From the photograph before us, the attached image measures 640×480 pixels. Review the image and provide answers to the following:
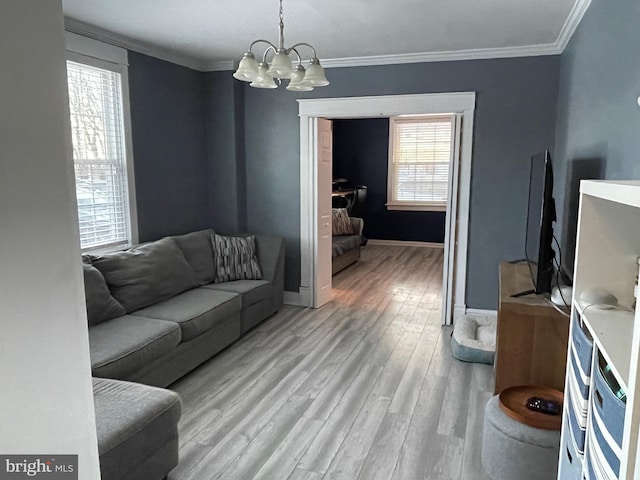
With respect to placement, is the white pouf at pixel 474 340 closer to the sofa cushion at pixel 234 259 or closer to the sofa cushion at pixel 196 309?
the sofa cushion at pixel 196 309

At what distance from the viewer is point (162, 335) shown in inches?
118

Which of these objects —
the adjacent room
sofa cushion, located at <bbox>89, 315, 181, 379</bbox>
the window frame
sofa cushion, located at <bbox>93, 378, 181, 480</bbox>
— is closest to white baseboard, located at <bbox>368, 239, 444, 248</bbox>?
the adjacent room

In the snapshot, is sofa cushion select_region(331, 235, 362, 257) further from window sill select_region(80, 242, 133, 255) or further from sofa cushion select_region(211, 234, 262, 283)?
window sill select_region(80, 242, 133, 255)

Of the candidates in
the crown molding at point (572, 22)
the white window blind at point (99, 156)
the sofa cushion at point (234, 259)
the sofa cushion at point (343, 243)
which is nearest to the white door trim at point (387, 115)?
the sofa cushion at point (234, 259)

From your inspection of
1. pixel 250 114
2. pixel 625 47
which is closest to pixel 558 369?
pixel 625 47

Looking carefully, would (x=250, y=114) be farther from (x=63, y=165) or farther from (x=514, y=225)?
(x=63, y=165)

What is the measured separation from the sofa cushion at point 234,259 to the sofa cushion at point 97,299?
1.22 meters

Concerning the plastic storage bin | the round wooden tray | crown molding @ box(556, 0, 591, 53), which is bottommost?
the round wooden tray

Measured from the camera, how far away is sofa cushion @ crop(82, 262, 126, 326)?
306cm

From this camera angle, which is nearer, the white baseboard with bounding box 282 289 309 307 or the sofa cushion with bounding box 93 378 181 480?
the sofa cushion with bounding box 93 378 181 480

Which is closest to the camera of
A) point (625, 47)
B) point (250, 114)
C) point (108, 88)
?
point (625, 47)

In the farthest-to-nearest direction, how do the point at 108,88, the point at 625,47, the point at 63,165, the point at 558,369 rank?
the point at 108,88 → the point at 558,369 → the point at 625,47 → the point at 63,165

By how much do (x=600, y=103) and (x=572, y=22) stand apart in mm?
1190

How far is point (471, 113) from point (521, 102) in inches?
16.5
